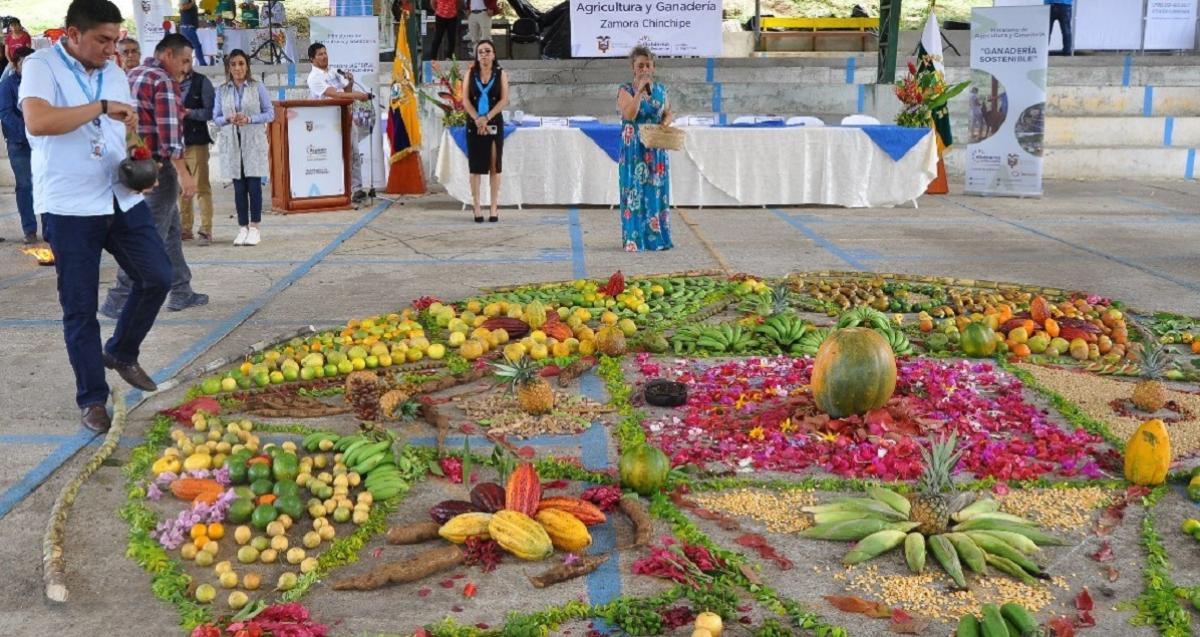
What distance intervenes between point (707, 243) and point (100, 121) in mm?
7379

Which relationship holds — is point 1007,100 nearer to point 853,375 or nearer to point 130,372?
point 853,375

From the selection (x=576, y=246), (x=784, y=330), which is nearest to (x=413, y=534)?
(x=784, y=330)

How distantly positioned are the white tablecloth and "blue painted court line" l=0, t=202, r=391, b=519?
8.90 feet

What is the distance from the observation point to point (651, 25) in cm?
1769

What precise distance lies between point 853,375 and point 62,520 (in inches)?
147

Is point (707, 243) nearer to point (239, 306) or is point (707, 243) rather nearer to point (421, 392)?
point (239, 306)

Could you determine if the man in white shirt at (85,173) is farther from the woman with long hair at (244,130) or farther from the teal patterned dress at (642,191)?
the teal patterned dress at (642,191)

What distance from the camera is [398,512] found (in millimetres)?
4855

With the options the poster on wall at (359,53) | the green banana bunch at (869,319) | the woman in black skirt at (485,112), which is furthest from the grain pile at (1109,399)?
the poster on wall at (359,53)

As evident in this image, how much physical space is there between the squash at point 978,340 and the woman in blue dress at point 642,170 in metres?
4.67

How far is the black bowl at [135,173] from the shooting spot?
570 centimetres

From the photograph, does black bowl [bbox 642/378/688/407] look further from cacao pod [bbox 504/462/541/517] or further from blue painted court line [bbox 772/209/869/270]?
blue painted court line [bbox 772/209/869/270]

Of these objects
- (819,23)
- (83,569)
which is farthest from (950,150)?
(83,569)

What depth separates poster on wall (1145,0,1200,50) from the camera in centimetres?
2062
